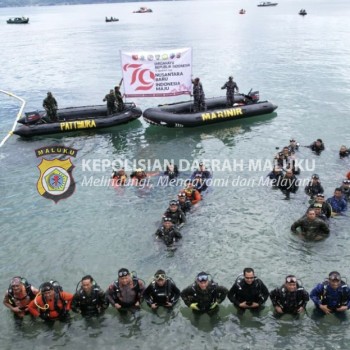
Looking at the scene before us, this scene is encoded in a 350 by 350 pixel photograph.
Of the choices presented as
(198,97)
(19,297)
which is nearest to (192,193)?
(19,297)

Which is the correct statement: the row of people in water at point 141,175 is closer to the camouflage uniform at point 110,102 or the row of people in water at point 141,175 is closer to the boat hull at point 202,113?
the boat hull at point 202,113

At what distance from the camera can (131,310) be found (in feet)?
35.3

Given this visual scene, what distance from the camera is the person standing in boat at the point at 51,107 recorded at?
78.8ft

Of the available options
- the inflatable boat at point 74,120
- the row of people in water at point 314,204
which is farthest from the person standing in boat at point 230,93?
the row of people in water at point 314,204

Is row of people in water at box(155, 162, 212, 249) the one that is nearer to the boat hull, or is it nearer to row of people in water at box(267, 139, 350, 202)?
row of people in water at box(267, 139, 350, 202)

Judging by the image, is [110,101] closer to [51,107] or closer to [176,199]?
[51,107]

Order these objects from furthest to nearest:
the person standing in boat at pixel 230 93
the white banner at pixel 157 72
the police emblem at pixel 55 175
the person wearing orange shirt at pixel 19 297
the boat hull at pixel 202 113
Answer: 1. the person standing in boat at pixel 230 93
2. the boat hull at pixel 202 113
3. the white banner at pixel 157 72
4. the police emblem at pixel 55 175
5. the person wearing orange shirt at pixel 19 297

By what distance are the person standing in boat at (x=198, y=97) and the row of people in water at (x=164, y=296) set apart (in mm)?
15863

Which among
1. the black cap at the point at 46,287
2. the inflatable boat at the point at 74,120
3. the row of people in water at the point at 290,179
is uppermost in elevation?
the inflatable boat at the point at 74,120

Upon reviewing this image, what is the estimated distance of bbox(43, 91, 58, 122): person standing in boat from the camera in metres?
24.0

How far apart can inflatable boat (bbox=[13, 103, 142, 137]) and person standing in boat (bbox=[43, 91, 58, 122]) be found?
318 millimetres

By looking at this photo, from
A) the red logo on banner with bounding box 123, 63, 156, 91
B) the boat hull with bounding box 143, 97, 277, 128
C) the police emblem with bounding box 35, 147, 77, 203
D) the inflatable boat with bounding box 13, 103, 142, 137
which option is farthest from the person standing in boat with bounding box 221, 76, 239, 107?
the police emblem with bounding box 35, 147, 77, 203

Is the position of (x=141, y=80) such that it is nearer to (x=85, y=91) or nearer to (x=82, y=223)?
(x=82, y=223)

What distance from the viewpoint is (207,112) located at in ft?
82.0
